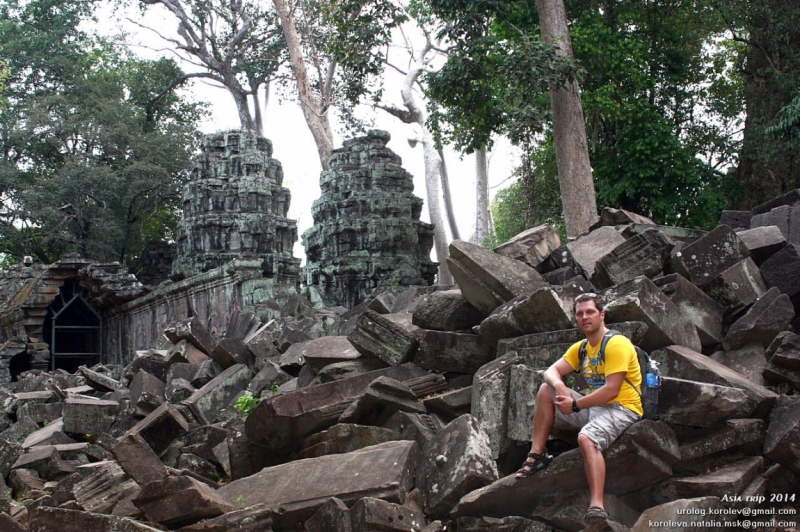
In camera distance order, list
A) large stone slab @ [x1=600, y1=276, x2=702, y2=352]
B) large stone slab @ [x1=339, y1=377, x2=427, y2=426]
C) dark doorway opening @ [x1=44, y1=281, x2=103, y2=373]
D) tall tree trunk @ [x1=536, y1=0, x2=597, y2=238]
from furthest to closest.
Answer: dark doorway opening @ [x1=44, y1=281, x2=103, y2=373]
tall tree trunk @ [x1=536, y1=0, x2=597, y2=238]
large stone slab @ [x1=339, y1=377, x2=427, y2=426]
large stone slab @ [x1=600, y1=276, x2=702, y2=352]

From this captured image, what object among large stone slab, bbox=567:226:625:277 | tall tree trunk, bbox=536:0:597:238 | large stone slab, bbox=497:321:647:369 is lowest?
large stone slab, bbox=497:321:647:369

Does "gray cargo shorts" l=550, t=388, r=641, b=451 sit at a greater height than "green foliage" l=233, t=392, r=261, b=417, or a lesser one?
lesser

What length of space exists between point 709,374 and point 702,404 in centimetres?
32

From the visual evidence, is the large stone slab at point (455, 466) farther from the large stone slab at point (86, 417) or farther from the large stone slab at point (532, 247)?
the large stone slab at point (86, 417)

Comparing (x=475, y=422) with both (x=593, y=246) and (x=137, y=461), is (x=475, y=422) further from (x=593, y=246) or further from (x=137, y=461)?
(x=593, y=246)

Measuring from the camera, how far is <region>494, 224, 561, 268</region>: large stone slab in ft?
20.7

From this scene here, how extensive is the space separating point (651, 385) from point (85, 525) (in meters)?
2.93

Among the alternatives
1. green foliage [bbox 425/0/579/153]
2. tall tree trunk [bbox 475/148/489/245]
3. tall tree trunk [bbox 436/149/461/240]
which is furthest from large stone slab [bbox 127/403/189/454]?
tall tree trunk [bbox 436/149/461/240]

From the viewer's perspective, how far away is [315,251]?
18234 mm

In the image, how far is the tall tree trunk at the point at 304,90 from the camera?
21.8 meters

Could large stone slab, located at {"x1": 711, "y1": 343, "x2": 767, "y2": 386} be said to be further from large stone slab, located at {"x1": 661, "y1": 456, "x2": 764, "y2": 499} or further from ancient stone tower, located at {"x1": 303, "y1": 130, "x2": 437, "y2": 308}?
ancient stone tower, located at {"x1": 303, "y1": 130, "x2": 437, "y2": 308}

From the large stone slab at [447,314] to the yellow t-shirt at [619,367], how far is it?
1763mm

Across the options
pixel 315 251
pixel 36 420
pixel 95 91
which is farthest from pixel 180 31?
pixel 36 420

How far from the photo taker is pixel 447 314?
5.61 meters
